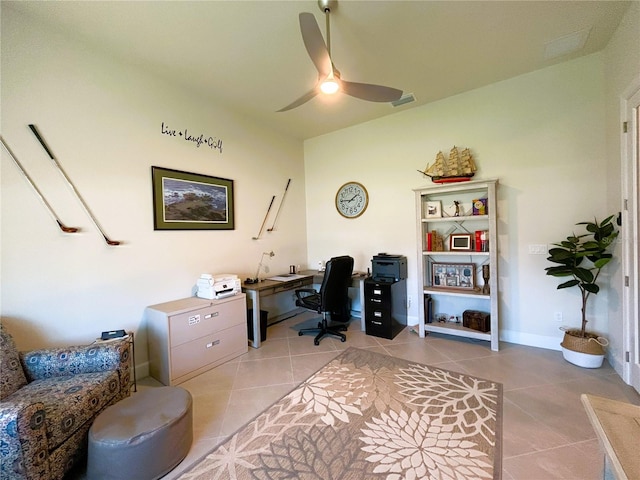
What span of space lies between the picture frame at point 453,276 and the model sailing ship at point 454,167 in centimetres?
110

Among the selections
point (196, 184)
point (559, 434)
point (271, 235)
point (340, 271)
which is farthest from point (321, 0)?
point (559, 434)

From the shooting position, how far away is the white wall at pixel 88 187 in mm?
2004

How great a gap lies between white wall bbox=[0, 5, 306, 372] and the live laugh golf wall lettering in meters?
0.06

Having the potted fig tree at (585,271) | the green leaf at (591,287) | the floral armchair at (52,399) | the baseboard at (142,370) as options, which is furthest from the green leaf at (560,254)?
the baseboard at (142,370)

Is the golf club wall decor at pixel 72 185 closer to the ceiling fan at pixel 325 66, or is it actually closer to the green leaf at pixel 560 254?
the ceiling fan at pixel 325 66

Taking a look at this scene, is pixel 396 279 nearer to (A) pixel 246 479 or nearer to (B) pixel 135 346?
(A) pixel 246 479

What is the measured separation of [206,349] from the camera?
2.72 meters

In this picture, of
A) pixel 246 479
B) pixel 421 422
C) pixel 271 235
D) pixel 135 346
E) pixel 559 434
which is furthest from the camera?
pixel 271 235

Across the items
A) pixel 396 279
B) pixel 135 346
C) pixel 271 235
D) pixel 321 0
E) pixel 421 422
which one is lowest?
pixel 421 422

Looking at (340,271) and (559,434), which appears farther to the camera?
(340,271)

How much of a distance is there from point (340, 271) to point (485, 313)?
185cm

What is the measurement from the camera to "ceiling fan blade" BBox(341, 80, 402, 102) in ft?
7.37

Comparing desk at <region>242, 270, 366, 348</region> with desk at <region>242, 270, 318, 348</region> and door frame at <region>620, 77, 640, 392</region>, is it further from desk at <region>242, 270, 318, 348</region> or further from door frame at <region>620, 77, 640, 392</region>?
door frame at <region>620, 77, 640, 392</region>

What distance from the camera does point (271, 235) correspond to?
4.20 metres
